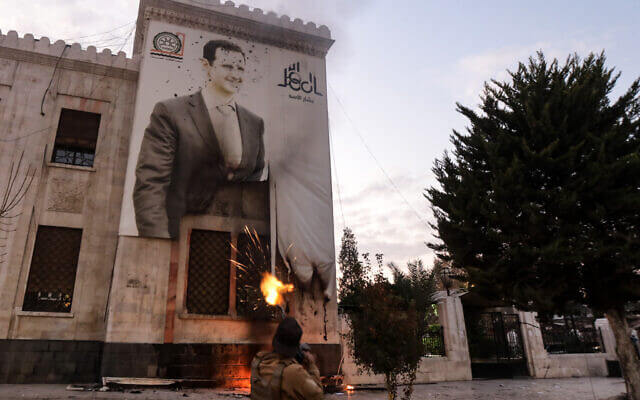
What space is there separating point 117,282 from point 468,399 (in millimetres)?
9832

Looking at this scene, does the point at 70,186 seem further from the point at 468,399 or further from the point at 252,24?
the point at 468,399

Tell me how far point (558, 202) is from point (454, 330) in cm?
708

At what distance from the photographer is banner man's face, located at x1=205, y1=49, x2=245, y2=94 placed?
14.4 meters

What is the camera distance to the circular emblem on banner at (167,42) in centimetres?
1414

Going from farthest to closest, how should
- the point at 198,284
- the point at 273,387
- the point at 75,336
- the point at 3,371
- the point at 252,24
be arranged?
the point at 252,24, the point at 198,284, the point at 75,336, the point at 3,371, the point at 273,387

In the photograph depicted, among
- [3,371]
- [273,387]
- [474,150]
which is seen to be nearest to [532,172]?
[474,150]

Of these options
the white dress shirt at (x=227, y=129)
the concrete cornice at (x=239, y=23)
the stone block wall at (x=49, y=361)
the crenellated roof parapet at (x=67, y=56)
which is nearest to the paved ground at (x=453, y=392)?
the stone block wall at (x=49, y=361)

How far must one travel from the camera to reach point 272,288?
13211 mm

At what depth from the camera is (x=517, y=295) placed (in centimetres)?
994

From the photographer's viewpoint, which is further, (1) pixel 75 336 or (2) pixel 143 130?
(2) pixel 143 130

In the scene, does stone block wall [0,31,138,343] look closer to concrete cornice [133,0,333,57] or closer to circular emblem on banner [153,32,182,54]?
circular emblem on banner [153,32,182,54]

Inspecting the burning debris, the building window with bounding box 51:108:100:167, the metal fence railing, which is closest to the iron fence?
the metal fence railing

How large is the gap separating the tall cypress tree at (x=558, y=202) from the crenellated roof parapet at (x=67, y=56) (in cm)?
1180

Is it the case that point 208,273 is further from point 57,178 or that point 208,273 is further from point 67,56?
point 67,56
